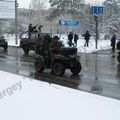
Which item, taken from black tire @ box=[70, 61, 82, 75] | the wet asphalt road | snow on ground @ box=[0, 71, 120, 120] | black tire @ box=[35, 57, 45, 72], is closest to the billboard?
the wet asphalt road

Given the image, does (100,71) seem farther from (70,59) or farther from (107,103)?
(107,103)

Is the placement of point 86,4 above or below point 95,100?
above

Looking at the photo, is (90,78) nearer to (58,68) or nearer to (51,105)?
(58,68)

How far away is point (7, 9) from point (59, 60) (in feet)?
107

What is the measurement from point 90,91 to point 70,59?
3598mm

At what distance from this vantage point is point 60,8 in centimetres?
6862

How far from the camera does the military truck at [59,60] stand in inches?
595

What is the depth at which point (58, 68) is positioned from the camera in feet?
50.3

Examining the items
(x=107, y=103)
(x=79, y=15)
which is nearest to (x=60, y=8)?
(x=79, y=15)

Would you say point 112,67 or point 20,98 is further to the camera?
point 112,67

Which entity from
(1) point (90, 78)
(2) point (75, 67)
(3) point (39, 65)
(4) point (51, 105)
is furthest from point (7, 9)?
(4) point (51, 105)

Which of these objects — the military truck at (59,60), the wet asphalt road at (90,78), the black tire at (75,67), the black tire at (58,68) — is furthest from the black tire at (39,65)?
the black tire at (75,67)

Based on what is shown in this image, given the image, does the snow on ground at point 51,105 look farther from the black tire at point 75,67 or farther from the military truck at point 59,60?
the black tire at point 75,67

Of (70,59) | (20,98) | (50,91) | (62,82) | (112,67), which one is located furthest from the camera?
(112,67)
